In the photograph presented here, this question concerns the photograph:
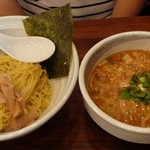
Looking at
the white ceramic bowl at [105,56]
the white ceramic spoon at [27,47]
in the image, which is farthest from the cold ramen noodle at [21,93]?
the white ceramic bowl at [105,56]

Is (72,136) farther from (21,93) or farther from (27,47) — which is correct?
(27,47)

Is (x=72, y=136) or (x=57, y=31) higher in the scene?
(x=57, y=31)

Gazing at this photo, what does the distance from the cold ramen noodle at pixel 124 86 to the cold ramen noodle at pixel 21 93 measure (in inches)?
7.8

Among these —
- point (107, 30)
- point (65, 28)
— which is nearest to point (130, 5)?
point (107, 30)

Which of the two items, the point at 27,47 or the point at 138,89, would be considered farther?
the point at 27,47

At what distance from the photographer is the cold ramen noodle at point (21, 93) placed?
1001mm

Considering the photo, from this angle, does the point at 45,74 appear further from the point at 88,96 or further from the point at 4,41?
the point at 88,96

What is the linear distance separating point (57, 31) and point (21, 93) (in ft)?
Answer: 0.84

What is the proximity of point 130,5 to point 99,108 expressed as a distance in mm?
824

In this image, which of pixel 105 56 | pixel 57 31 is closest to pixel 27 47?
pixel 57 31

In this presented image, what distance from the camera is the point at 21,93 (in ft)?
3.61

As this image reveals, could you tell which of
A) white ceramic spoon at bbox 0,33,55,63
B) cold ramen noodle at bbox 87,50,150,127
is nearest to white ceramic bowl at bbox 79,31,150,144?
cold ramen noodle at bbox 87,50,150,127

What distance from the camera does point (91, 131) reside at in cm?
106

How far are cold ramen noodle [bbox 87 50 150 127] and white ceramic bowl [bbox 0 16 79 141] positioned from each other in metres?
0.07
